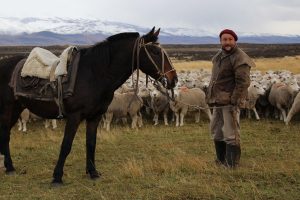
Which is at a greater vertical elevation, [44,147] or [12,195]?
[12,195]

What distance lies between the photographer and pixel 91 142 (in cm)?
857

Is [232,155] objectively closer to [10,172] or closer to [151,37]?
[151,37]

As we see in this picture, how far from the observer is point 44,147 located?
512 inches

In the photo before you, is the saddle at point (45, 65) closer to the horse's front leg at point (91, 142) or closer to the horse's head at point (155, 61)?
the horse's front leg at point (91, 142)

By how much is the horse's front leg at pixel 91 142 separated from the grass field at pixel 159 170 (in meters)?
0.19

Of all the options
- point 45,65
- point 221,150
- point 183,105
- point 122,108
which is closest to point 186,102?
point 183,105

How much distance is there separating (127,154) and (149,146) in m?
1.39

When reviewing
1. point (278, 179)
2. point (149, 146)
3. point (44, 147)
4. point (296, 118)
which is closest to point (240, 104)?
point (278, 179)

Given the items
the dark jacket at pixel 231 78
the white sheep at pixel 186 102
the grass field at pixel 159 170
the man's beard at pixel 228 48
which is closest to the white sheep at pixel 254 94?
the white sheep at pixel 186 102

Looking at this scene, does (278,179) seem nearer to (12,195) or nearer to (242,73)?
(242,73)

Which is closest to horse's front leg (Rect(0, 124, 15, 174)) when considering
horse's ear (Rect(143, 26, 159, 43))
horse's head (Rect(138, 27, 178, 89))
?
horse's head (Rect(138, 27, 178, 89))

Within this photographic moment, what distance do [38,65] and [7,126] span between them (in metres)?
1.47

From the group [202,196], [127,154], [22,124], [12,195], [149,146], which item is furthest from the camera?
[22,124]

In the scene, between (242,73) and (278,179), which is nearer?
(278,179)
